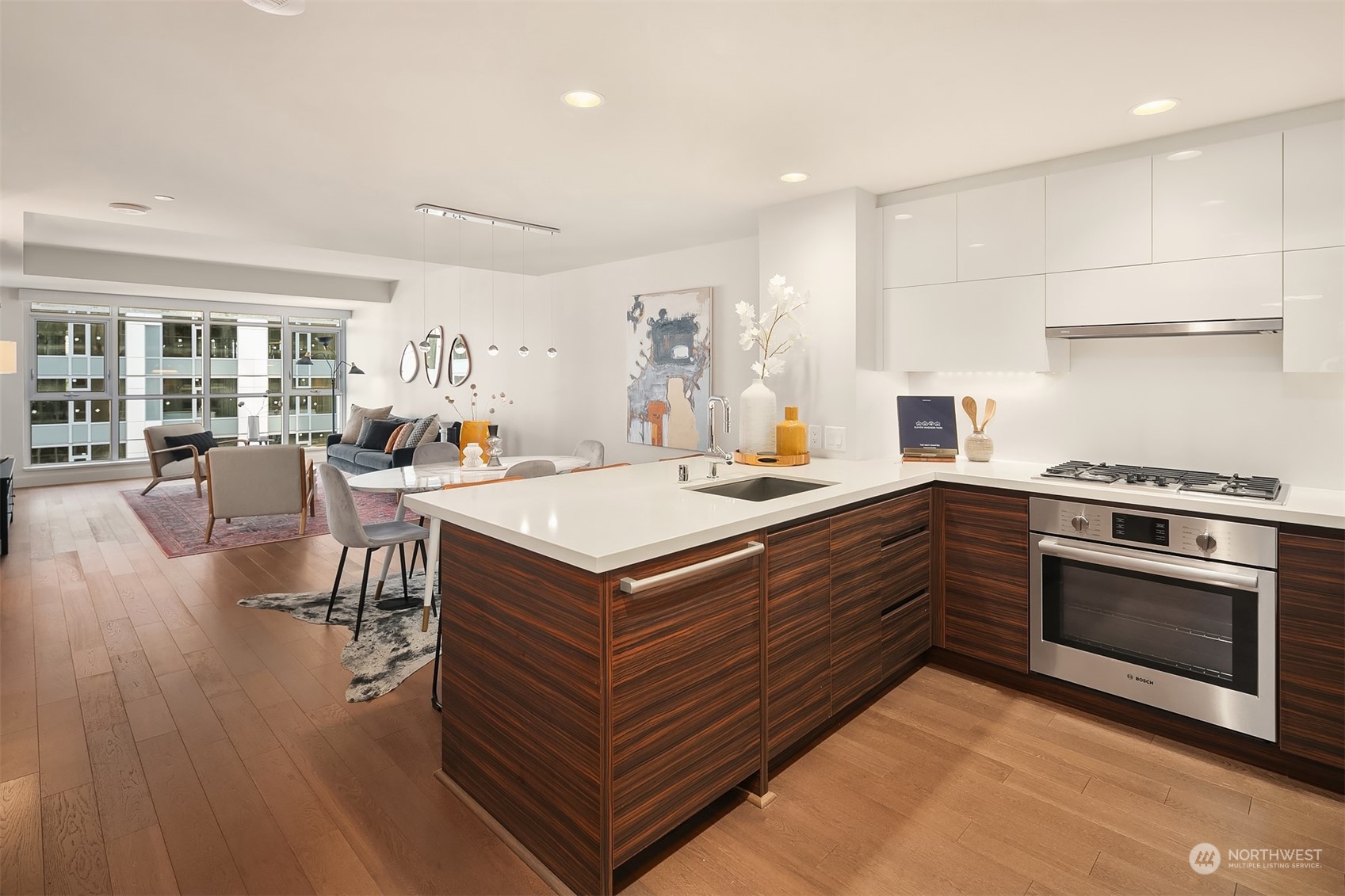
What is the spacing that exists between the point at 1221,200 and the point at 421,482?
402 centimetres

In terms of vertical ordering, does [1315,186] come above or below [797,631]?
above

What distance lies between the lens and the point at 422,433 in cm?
769

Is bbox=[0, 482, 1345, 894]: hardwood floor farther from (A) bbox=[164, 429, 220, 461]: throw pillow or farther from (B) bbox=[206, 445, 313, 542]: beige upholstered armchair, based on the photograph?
(A) bbox=[164, 429, 220, 461]: throw pillow

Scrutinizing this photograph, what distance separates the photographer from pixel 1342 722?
6.86ft

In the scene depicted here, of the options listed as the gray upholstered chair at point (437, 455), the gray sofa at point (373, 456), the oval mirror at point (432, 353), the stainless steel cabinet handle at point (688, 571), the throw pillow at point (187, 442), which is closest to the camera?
the stainless steel cabinet handle at point (688, 571)

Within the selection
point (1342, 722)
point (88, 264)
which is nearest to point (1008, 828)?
point (1342, 722)

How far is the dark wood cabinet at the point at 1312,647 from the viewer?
2090 mm

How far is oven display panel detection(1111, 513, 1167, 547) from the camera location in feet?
7.90

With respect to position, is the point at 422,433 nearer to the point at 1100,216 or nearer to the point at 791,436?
the point at 791,436

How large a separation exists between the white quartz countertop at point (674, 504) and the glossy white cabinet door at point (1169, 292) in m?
0.72

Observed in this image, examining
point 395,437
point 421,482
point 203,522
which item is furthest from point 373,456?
point 421,482

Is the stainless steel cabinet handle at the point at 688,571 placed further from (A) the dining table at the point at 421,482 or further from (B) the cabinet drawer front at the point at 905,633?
(A) the dining table at the point at 421,482

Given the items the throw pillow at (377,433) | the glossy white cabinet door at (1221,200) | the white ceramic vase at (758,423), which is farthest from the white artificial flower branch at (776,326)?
the throw pillow at (377,433)

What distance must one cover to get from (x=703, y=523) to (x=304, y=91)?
2.09 m
